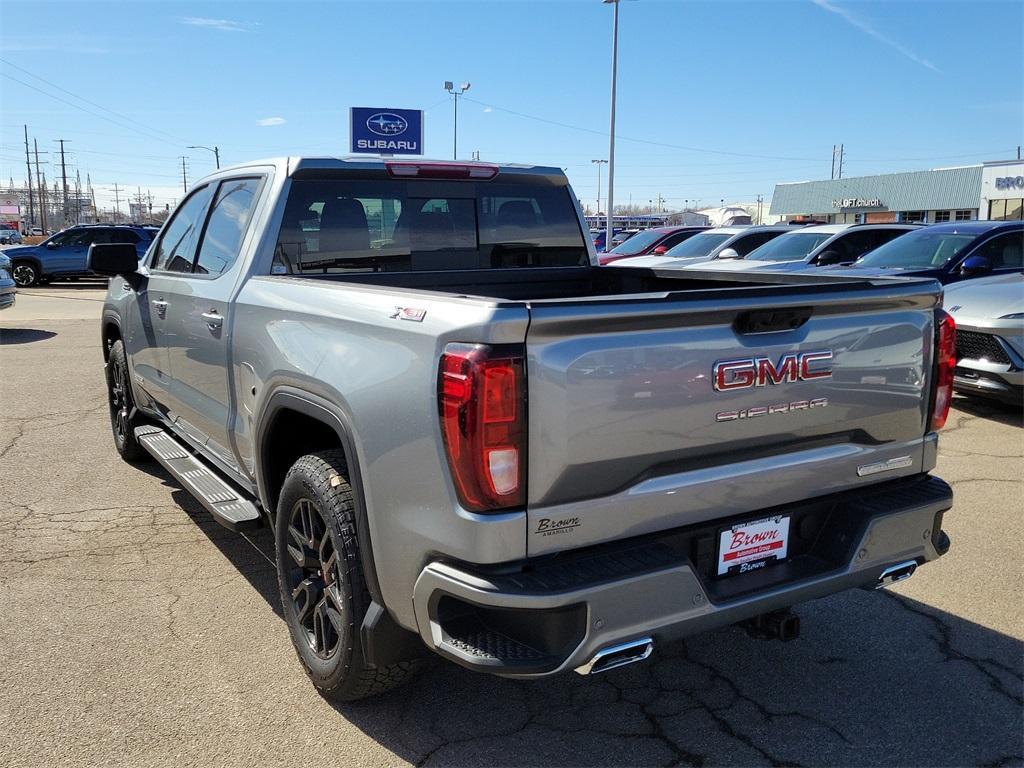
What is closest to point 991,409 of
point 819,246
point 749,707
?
point 819,246

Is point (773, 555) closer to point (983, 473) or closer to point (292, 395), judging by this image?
point (292, 395)

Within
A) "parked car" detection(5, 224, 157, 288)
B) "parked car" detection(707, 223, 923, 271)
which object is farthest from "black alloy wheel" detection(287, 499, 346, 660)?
"parked car" detection(5, 224, 157, 288)

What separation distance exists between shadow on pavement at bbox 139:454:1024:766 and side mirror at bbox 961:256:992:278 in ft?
20.7

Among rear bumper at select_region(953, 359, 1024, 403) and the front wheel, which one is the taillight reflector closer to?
the front wheel

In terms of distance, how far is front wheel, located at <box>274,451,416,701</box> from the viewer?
2.82 meters

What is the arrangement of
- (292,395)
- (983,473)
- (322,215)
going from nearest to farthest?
(292,395), (322,215), (983,473)

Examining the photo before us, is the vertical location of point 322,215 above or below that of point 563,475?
above

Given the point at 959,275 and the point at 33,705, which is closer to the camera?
the point at 33,705

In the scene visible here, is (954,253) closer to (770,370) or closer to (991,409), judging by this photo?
(991,409)

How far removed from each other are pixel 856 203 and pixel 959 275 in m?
68.4

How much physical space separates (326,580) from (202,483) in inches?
55.1

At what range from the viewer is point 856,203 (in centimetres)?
7175

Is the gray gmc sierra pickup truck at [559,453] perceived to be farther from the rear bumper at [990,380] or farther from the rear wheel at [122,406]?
the rear bumper at [990,380]

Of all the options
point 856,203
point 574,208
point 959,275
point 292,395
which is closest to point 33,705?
point 292,395
